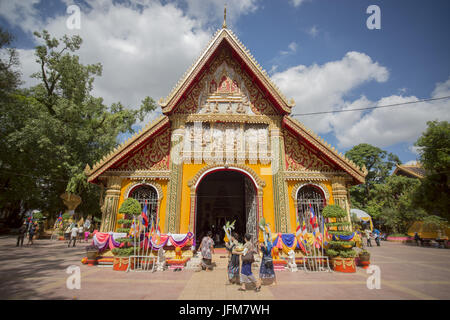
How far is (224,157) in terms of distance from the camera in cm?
1180

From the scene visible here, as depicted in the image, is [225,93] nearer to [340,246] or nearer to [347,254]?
[340,246]

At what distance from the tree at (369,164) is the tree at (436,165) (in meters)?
20.0

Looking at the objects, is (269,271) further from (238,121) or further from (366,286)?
(238,121)

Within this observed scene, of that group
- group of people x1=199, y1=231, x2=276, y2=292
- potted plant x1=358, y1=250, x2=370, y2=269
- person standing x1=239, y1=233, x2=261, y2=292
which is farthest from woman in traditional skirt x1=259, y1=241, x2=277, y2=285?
potted plant x1=358, y1=250, x2=370, y2=269

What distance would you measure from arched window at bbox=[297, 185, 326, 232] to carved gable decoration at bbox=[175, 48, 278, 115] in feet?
15.0

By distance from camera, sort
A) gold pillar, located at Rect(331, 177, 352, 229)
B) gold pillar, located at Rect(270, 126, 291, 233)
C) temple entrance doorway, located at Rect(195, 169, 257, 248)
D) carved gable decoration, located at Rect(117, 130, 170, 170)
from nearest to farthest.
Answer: gold pillar, located at Rect(270, 126, 291, 233), gold pillar, located at Rect(331, 177, 352, 229), carved gable decoration, located at Rect(117, 130, 170, 170), temple entrance doorway, located at Rect(195, 169, 257, 248)

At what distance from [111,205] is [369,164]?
46.3 metres

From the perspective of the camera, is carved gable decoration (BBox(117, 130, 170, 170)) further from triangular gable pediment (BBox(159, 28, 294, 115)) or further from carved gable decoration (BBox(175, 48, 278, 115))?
carved gable decoration (BBox(175, 48, 278, 115))

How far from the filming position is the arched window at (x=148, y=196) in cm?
1169

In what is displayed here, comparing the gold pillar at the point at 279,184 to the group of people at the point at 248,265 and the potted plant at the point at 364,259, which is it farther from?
the group of people at the point at 248,265

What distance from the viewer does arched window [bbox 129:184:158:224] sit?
11687 millimetres

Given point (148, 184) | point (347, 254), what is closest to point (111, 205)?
point (148, 184)

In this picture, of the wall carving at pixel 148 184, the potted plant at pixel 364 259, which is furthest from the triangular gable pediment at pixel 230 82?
the potted plant at pixel 364 259
